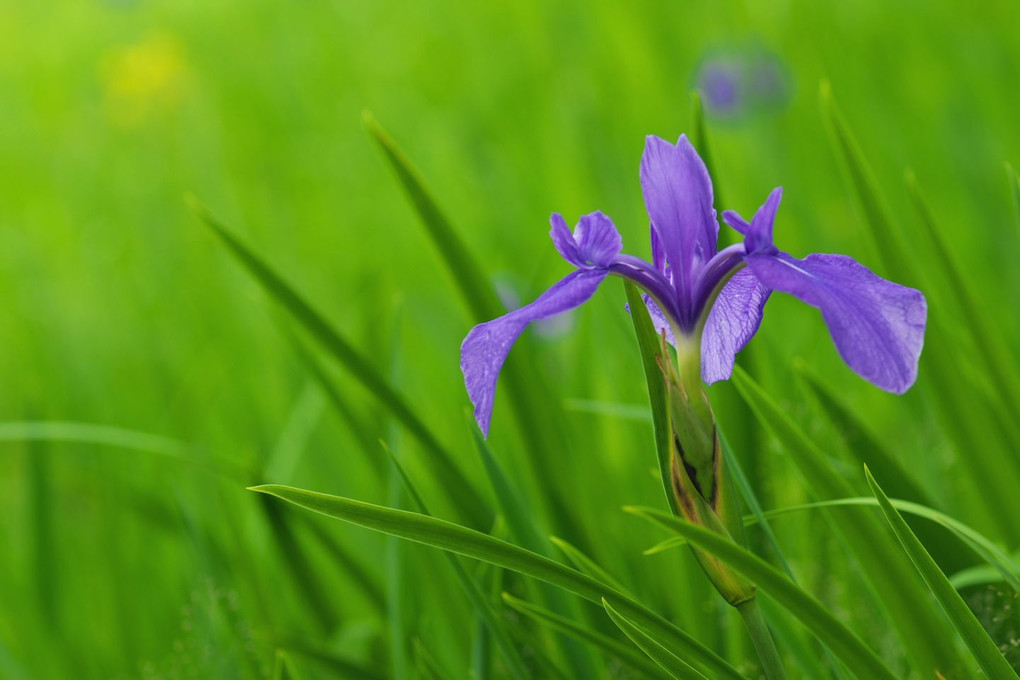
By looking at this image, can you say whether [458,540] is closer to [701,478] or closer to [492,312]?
[701,478]

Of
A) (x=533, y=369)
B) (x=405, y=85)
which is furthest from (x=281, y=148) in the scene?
(x=533, y=369)

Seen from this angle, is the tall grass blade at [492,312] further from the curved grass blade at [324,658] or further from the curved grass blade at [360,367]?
the curved grass blade at [324,658]

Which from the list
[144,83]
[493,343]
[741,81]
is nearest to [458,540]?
[493,343]

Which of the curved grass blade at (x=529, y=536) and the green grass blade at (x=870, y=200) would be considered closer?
the curved grass blade at (x=529, y=536)

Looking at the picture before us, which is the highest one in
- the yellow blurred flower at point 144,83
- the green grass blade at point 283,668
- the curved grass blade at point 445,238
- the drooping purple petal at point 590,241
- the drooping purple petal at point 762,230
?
the yellow blurred flower at point 144,83

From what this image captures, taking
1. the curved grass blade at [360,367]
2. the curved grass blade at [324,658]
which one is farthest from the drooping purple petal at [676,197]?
the curved grass blade at [324,658]

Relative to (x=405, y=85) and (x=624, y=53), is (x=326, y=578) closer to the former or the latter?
(x=624, y=53)
